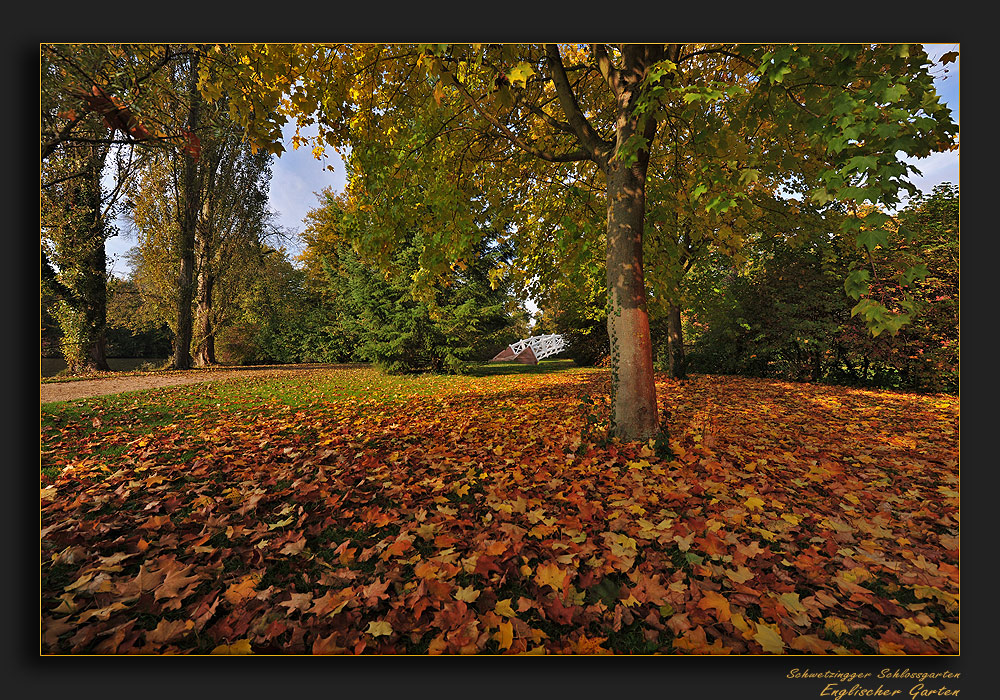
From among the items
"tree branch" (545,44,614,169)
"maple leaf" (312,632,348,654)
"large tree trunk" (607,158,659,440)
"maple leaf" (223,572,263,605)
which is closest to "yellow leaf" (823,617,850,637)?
"maple leaf" (312,632,348,654)

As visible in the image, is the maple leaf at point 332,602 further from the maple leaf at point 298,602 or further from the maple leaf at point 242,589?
the maple leaf at point 242,589

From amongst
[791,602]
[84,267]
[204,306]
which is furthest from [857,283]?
[204,306]

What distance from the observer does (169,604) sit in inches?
61.2

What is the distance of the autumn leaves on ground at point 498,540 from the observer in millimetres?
1494

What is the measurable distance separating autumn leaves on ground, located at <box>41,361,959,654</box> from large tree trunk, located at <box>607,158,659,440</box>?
393 mm

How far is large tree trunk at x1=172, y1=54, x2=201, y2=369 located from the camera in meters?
2.62

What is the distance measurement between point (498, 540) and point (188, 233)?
635 centimetres

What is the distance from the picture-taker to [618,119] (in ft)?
12.0

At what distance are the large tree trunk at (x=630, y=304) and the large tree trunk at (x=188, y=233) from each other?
3520mm

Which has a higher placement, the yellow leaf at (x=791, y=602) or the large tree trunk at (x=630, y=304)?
the large tree trunk at (x=630, y=304)

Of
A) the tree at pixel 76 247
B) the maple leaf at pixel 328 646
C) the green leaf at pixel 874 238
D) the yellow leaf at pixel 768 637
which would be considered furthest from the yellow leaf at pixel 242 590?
the green leaf at pixel 874 238
